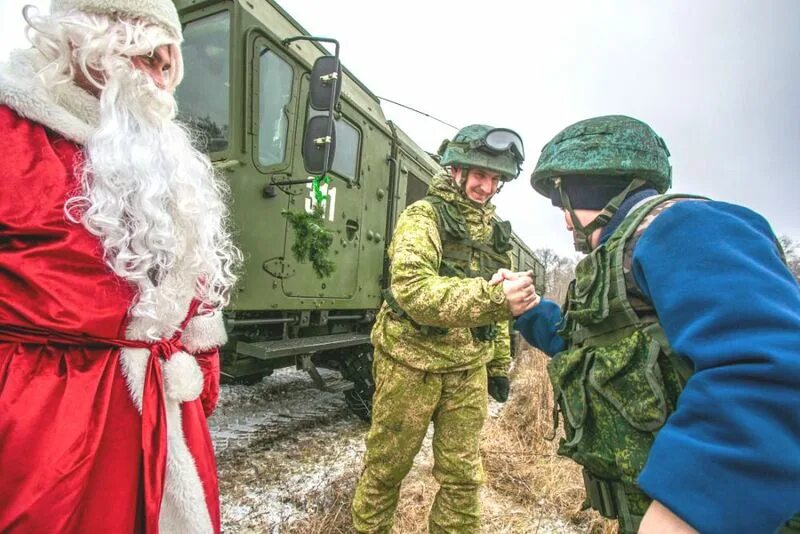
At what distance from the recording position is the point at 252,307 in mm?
2988

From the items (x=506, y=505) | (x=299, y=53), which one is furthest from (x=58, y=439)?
(x=299, y=53)

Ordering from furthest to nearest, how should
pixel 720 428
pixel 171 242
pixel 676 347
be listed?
pixel 171 242, pixel 676 347, pixel 720 428

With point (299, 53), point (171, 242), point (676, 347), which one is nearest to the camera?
point (676, 347)

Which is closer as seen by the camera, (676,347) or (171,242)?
(676,347)

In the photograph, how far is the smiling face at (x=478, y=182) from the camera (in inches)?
95.8

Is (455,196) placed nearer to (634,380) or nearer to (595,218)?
(595,218)

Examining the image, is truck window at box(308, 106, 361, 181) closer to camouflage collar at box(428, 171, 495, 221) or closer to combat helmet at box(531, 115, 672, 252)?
camouflage collar at box(428, 171, 495, 221)

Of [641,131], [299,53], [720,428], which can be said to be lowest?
[720,428]

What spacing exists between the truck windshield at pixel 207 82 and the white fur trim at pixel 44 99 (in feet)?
6.40

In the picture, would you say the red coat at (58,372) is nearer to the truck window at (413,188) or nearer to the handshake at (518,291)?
the handshake at (518,291)

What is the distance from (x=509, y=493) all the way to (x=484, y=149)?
2.33 m

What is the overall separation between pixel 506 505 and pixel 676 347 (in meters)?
2.47

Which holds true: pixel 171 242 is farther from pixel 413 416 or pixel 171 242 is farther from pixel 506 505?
pixel 506 505

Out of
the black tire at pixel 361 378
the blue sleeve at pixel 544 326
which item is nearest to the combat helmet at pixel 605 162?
the blue sleeve at pixel 544 326
